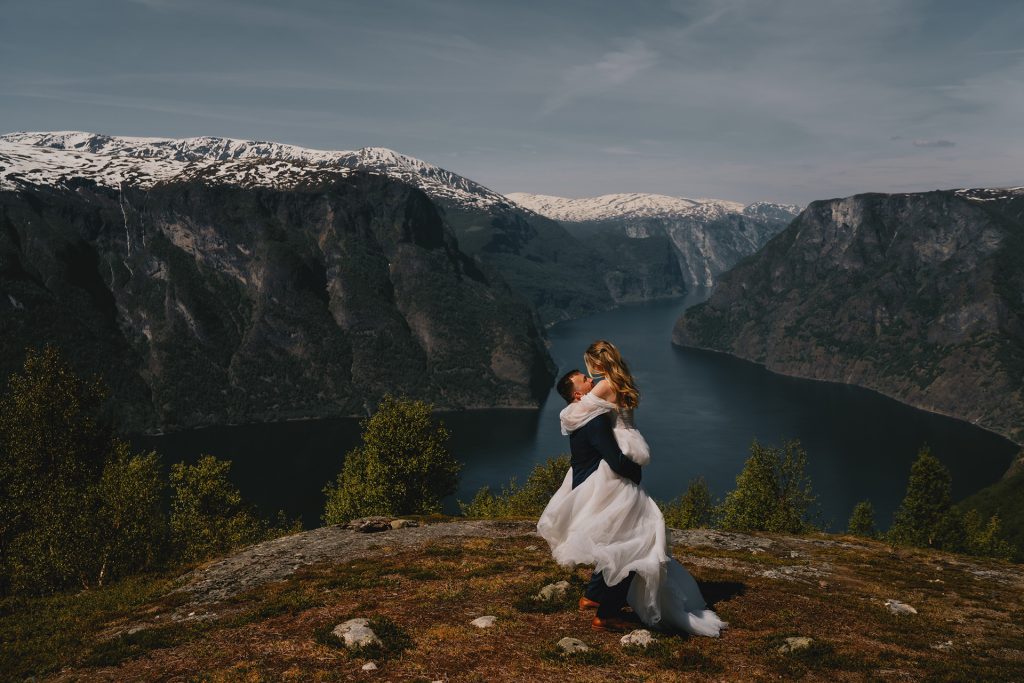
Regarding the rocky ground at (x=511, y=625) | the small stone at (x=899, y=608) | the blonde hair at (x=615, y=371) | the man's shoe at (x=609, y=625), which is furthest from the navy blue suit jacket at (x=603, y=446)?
the small stone at (x=899, y=608)

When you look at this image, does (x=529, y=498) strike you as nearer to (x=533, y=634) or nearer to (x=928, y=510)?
(x=928, y=510)

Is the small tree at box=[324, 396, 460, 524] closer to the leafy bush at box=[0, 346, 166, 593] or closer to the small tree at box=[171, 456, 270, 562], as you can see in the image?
the small tree at box=[171, 456, 270, 562]

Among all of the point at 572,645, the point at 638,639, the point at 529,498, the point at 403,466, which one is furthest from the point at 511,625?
the point at 529,498

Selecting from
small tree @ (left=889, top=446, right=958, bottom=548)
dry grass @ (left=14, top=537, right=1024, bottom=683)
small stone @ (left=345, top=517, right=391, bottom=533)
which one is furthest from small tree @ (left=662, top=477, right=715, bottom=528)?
dry grass @ (left=14, top=537, right=1024, bottom=683)

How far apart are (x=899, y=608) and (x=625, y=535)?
1048cm

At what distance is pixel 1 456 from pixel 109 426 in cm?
694

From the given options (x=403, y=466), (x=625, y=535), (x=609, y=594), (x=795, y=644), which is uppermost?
(x=625, y=535)

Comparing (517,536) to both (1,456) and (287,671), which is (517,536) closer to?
(287,671)

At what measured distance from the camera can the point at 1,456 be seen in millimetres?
39188

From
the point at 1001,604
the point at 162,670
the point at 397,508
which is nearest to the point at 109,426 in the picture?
the point at 397,508

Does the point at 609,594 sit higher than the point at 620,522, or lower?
lower

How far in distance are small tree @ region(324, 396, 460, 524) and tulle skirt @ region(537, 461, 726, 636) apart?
4619 centimetres

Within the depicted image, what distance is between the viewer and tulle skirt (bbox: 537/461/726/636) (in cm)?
1359

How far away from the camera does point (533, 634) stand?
46.8 feet
